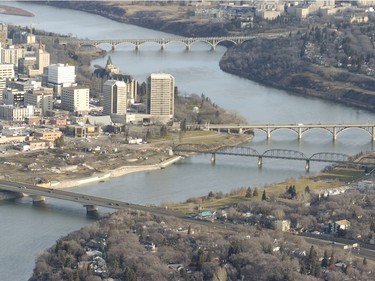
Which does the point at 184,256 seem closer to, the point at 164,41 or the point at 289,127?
the point at 289,127

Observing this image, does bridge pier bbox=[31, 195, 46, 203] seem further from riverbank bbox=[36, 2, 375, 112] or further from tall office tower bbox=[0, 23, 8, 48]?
tall office tower bbox=[0, 23, 8, 48]

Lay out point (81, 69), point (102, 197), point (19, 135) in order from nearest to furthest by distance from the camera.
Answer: point (102, 197), point (19, 135), point (81, 69)

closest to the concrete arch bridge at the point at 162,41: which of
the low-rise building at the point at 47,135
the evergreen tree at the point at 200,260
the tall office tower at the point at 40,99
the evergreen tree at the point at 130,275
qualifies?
the tall office tower at the point at 40,99

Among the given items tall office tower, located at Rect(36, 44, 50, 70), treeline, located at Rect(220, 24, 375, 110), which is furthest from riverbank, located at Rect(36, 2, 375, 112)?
tall office tower, located at Rect(36, 44, 50, 70)

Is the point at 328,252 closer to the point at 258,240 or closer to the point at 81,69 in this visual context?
the point at 258,240

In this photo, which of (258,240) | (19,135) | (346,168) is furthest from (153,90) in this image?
(258,240)

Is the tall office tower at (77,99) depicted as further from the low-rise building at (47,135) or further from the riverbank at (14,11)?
the riverbank at (14,11)

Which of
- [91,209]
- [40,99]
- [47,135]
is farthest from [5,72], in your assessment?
[91,209]
